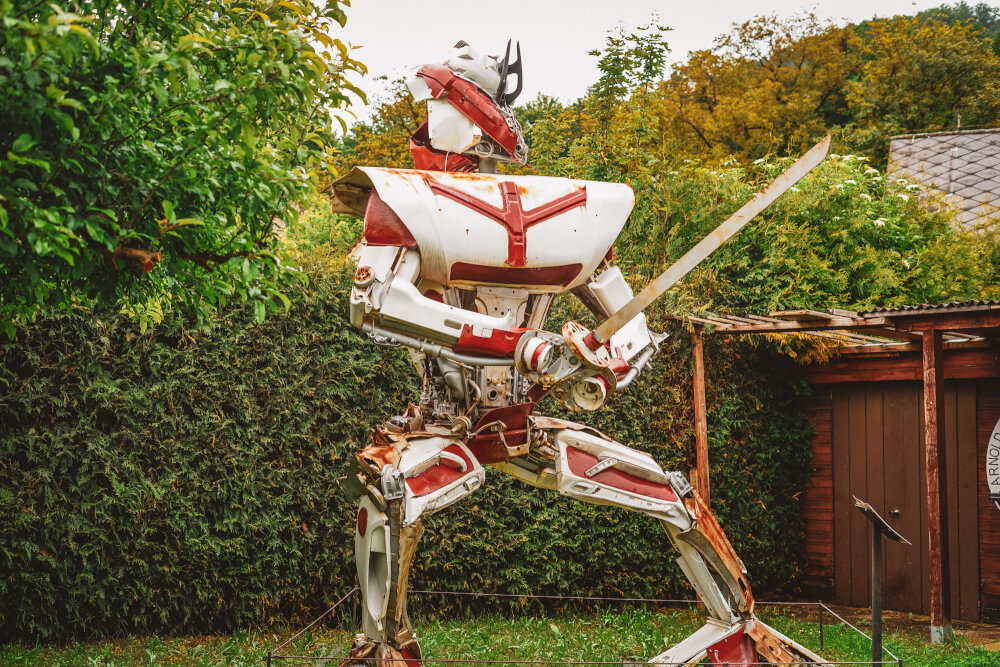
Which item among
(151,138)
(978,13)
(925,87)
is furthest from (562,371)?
(978,13)

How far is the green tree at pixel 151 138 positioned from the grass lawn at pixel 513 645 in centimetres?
229

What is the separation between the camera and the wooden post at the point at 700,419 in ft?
20.4

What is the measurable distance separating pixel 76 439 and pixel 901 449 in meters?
5.63

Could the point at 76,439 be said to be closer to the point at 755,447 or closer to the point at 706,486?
the point at 706,486

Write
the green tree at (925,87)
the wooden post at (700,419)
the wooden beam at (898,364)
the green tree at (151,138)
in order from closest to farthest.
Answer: the green tree at (151,138), the wooden beam at (898,364), the wooden post at (700,419), the green tree at (925,87)

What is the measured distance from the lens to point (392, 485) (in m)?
3.19

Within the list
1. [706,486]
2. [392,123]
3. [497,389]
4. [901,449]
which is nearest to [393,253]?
[497,389]

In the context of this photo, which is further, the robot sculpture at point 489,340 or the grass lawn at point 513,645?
the grass lawn at point 513,645

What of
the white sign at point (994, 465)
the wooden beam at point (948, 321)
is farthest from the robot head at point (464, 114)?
the white sign at point (994, 465)

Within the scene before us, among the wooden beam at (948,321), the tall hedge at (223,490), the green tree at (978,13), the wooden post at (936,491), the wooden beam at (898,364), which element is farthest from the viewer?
the green tree at (978,13)

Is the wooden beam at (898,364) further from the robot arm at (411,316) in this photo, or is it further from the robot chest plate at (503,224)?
the robot arm at (411,316)

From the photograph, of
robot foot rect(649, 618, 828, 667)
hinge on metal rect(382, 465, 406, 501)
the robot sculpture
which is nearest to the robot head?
the robot sculpture

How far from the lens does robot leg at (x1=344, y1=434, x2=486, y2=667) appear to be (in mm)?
3199

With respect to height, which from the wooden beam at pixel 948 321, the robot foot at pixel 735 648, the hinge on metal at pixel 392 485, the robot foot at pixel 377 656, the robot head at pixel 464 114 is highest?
the robot head at pixel 464 114
